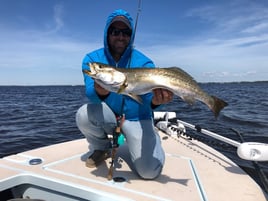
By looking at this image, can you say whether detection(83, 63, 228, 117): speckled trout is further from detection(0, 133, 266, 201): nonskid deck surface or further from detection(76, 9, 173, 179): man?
detection(0, 133, 266, 201): nonskid deck surface

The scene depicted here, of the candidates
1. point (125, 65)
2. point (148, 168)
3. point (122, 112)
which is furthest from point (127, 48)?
point (148, 168)

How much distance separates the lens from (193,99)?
3.47m

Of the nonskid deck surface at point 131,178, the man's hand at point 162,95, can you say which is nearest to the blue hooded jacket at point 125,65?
the man's hand at point 162,95

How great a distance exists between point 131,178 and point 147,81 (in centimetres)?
139

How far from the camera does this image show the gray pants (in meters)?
3.84

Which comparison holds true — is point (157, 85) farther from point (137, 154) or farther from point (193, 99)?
point (137, 154)

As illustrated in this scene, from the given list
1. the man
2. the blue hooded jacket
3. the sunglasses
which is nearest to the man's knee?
the man

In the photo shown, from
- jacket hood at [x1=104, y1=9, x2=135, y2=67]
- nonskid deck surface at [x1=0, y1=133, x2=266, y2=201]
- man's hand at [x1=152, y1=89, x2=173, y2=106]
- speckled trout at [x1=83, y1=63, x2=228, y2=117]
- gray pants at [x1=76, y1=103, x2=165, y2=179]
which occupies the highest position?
jacket hood at [x1=104, y1=9, x2=135, y2=67]

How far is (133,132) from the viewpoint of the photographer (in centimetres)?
399

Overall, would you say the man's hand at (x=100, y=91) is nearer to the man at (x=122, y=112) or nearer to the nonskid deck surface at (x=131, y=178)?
the man at (x=122, y=112)

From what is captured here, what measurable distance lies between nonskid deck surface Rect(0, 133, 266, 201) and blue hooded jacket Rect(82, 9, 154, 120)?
874 millimetres

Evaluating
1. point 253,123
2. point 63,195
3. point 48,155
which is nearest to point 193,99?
point 63,195

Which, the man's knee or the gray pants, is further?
the gray pants

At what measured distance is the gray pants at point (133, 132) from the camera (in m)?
3.84
